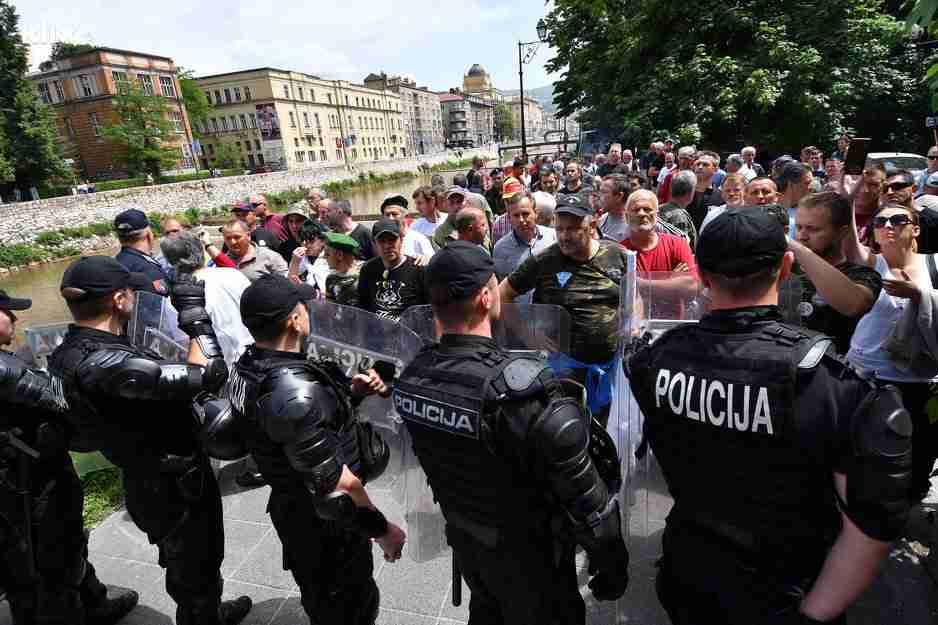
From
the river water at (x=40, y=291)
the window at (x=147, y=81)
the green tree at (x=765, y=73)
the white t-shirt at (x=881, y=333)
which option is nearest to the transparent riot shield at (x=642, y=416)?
the white t-shirt at (x=881, y=333)

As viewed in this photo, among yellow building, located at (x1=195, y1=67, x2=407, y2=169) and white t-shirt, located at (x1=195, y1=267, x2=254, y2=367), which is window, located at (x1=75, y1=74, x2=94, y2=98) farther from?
white t-shirt, located at (x1=195, y1=267, x2=254, y2=367)

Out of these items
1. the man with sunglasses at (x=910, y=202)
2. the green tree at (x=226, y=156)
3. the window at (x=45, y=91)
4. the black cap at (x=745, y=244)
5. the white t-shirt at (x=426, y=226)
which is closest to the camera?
the black cap at (x=745, y=244)

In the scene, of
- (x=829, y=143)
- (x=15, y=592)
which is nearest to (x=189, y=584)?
(x=15, y=592)

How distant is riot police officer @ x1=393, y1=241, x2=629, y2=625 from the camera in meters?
1.57

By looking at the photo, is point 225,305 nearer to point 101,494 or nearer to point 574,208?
point 101,494

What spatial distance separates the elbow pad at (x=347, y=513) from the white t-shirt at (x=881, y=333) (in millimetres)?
2390

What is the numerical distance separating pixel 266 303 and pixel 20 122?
41932 millimetres

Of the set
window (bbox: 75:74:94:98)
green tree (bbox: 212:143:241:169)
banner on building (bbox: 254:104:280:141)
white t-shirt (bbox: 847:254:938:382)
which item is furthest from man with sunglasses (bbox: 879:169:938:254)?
banner on building (bbox: 254:104:280:141)

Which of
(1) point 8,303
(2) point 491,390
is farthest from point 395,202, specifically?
(2) point 491,390

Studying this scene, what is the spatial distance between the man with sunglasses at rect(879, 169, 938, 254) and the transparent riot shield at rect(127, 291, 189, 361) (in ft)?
16.3

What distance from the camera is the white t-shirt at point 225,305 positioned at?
12.1 ft

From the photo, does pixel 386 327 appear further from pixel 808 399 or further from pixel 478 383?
pixel 808 399

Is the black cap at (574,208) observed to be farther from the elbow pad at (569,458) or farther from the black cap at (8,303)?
the black cap at (8,303)

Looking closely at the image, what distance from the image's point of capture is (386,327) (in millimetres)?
2559
